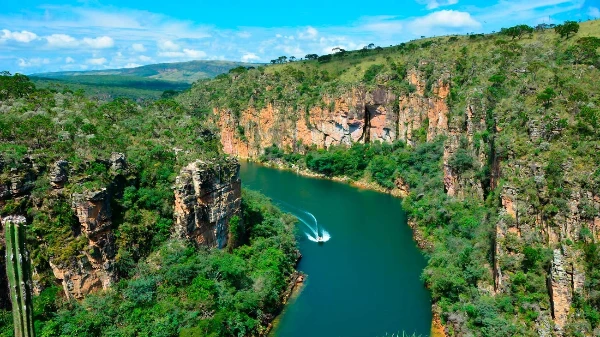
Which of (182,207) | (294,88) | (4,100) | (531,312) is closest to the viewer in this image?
(531,312)

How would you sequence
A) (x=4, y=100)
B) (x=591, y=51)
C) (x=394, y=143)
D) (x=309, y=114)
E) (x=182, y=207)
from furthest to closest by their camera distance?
1. (x=309, y=114)
2. (x=394, y=143)
3. (x=591, y=51)
4. (x=4, y=100)
5. (x=182, y=207)

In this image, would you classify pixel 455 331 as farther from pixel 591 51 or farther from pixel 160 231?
pixel 591 51

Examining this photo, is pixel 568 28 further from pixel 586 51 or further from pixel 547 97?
pixel 547 97

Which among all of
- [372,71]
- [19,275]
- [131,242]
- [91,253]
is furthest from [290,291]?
[372,71]

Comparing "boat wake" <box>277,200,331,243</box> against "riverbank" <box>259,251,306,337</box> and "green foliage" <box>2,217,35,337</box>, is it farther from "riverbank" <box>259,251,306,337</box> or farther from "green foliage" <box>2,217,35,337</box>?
"green foliage" <box>2,217,35,337</box>

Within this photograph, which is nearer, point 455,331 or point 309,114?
point 455,331

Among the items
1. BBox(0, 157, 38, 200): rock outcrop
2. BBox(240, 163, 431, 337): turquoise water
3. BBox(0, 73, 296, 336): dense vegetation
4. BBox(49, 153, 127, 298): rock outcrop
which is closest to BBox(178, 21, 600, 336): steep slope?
BBox(240, 163, 431, 337): turquoise water

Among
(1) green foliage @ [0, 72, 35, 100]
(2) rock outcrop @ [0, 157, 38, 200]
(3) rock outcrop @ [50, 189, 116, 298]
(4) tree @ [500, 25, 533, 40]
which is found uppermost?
(4) tree @ [500, 25, 533, 40]

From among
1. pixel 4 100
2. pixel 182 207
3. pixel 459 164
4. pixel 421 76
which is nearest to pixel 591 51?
pixel 459 164
